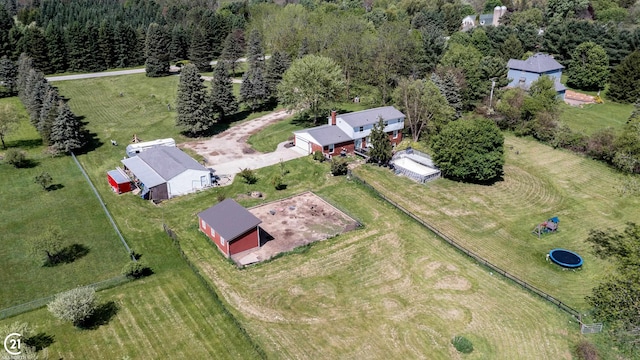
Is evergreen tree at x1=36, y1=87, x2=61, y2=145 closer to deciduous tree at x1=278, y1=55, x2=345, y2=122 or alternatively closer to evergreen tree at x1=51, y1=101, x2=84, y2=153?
evergreen tree at x1=51, y1=101, x2=84, y2=153

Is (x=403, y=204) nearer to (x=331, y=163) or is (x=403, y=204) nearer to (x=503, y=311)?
(x=331, y=163)

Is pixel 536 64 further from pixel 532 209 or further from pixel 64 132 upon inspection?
pixel 64 132

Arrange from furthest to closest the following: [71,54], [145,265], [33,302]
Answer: [71,54], [145,265], [33,302]

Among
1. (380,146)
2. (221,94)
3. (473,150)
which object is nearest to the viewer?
(473,150)

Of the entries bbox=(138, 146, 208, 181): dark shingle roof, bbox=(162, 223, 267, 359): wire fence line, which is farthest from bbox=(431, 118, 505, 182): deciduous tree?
bbox=(162, 223, 267, 359): wire fence line

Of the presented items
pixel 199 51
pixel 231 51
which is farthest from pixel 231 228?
pixel 199 51

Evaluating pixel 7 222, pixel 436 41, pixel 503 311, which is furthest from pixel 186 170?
pixel 436 41

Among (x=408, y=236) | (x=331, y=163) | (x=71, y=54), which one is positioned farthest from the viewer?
(x=71, y=54)
